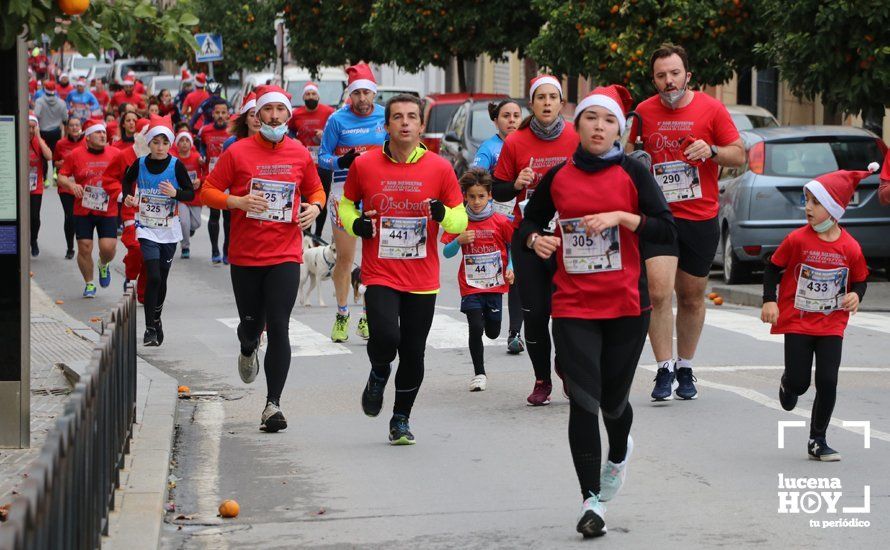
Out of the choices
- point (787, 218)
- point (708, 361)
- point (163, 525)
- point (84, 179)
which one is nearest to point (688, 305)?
point (708, 361)

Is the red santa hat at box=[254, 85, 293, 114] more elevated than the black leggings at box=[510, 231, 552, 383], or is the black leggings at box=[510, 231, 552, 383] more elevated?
the red santa hat at box=[254, 85, 293, 114]

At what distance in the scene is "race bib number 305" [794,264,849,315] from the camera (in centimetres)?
842

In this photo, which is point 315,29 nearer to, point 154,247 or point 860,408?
point 154,247

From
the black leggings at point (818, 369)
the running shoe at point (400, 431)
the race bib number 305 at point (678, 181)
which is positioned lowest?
the running shoe at point (400, 431)

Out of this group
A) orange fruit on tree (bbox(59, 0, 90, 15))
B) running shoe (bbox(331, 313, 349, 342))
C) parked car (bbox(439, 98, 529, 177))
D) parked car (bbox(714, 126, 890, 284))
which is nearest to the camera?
orange fruit on tree (bbox(59, 0, 90, 15))

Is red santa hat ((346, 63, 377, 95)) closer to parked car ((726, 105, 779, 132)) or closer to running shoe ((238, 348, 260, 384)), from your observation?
running shoe ((238, 348, 260, 384))

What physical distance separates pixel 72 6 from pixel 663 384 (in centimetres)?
488

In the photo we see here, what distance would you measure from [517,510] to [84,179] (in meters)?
11.3

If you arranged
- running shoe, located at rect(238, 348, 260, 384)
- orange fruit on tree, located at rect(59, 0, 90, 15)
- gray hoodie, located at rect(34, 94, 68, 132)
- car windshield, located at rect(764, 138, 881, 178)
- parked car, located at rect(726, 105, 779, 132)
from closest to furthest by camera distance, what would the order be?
orange fruit on tree, located at rect(59, 0, 90, 15) → running shoe, located at rect(238, 348, 260, 384) → car windshield, located at rect(764, 138, 881, 178) → parked car, located at rect(726, 105, 779, 132) → gray hoodie, located at rect(34, 94, 68, 132)

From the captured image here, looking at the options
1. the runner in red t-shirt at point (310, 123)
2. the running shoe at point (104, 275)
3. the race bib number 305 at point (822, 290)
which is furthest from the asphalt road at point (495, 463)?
the runner in red t-shirt at point (310, 123)

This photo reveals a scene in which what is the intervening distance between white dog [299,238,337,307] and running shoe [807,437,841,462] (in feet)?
28.2

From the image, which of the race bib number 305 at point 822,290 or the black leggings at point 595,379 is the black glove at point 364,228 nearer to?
the black leggings at point 595,379

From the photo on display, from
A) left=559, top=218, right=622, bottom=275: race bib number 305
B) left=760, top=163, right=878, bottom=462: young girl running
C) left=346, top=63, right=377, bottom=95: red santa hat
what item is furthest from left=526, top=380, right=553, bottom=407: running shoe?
left=346, top=63, right=377, bottom=95: red santa hat

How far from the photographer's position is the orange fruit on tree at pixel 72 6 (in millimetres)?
6400
